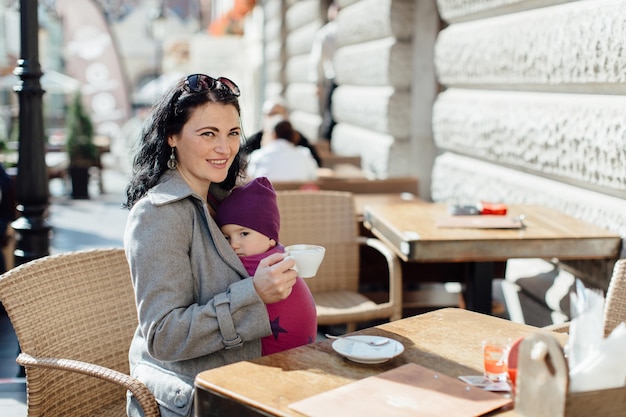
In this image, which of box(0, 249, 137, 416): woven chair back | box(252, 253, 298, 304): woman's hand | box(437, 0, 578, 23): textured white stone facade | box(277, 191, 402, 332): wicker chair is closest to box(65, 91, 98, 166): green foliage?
box(437, 0, 578, 23): textured white stone facade

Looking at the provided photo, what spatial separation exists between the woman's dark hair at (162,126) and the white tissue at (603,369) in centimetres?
123


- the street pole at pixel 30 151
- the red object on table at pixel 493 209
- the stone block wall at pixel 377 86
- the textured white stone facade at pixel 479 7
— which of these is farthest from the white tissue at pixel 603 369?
the stone block wall at pixel 377 86

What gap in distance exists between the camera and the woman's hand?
208cm

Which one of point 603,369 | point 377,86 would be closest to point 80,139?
point 377,86

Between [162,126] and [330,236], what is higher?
[162,126]

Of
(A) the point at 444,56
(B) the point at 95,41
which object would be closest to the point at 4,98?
(B) the point at 95,41

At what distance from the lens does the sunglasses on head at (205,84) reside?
2254mm

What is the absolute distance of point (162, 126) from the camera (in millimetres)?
2277

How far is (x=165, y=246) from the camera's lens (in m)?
2.09

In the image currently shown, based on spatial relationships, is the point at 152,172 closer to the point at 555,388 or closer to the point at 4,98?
the point at 555,388

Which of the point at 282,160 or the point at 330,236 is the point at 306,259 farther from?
the point at 282,160

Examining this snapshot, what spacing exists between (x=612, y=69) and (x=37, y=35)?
2.63 m

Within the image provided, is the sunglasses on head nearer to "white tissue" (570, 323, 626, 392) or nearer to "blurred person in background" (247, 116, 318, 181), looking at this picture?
"white tissue" (570, 323, 626, 392)

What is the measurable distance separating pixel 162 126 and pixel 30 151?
206 centimetres
